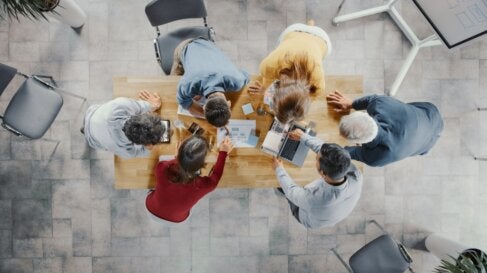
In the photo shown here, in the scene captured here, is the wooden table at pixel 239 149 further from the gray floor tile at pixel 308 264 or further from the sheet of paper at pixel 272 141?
the gray floor tile at pixel 308 264

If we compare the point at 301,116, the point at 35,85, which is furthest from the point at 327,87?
the point at 35,85

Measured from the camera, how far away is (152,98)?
9.41ft

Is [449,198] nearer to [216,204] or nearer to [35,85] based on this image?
[216,204]

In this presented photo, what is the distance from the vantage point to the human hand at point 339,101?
296 cm

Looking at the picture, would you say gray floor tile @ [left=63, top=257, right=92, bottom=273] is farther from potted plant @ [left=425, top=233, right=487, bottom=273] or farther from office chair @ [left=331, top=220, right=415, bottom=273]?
potted plant @ [left=425, top=233, right=487, bottom=273]

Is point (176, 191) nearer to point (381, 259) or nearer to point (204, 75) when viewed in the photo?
point (204, 75)

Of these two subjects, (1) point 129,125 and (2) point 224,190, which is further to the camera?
(2) point 224,190

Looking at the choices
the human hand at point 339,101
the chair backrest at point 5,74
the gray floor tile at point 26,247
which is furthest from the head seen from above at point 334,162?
the gray floor tile at point 26,247

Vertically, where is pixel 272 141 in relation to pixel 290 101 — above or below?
below

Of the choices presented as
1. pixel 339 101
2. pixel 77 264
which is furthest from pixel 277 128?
pixel 77 264

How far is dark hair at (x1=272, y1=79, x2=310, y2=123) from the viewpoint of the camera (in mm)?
2496

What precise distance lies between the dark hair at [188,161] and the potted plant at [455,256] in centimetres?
192

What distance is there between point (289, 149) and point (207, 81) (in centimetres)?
80

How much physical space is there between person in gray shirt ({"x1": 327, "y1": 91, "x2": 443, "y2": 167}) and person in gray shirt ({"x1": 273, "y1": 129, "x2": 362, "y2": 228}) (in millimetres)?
157
